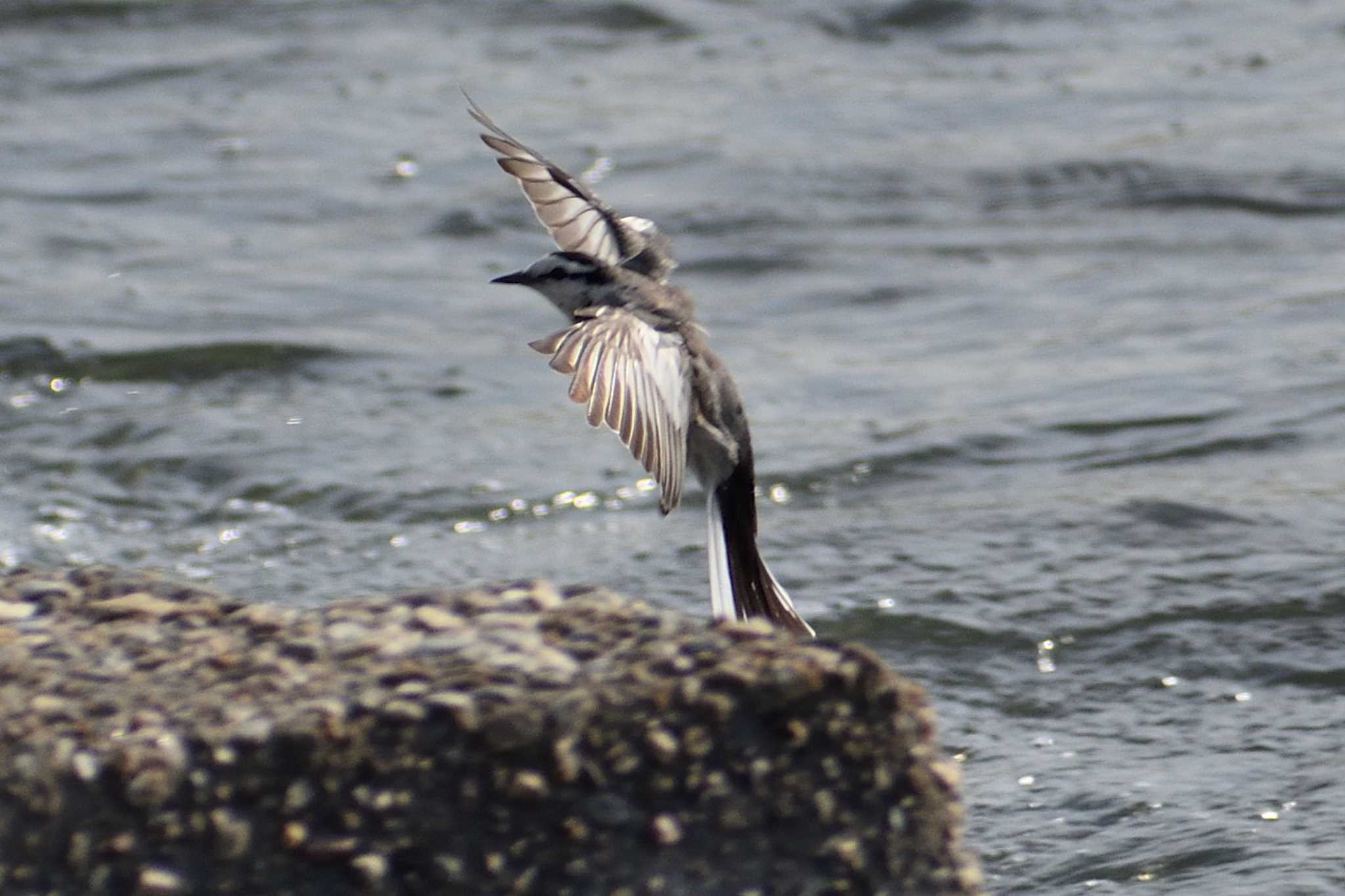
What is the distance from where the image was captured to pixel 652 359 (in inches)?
172

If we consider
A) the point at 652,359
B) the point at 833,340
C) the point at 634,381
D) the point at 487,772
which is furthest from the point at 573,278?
the point at 833,340

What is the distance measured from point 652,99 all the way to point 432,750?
8.58 metres

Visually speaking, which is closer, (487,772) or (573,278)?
(487,772)

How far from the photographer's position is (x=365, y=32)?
40.2 feet

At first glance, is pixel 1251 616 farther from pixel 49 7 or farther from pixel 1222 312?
pixel 49 7

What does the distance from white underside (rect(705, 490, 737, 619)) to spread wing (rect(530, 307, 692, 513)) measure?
0.23 m

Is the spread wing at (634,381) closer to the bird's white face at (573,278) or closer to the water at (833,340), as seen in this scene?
the bird's white face at (573,278)

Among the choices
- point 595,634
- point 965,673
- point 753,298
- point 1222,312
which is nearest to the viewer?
point 595,634

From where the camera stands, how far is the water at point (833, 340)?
5191 millimetres

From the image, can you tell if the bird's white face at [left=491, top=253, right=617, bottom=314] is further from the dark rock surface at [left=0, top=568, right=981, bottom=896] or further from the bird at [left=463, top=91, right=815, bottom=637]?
the dark rock surface at [left=0, top=568, right=981, bottom=896]

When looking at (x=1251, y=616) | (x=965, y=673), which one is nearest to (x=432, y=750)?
(x=965, y=673)

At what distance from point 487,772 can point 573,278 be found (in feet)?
6.96

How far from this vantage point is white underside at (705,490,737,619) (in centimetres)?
458

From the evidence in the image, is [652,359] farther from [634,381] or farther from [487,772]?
[487,772]
